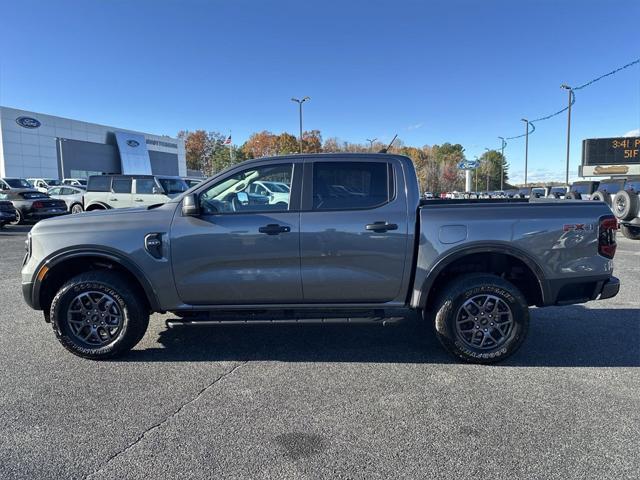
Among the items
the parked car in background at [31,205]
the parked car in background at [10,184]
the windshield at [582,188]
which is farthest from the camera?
the parked car in background at [10,184]

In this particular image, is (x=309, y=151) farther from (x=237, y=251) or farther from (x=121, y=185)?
(x=237, y=251)

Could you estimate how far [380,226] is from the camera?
12.8ft

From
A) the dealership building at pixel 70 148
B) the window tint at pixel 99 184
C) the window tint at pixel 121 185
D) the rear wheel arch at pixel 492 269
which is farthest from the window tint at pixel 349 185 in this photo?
the dealership building at pixel 70 148

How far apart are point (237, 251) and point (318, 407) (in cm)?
153

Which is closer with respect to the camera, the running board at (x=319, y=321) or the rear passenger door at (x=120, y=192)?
the running board at (x=319, y=321)

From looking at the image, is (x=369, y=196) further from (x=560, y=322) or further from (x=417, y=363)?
(x=560, y=322)

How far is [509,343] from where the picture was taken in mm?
3959

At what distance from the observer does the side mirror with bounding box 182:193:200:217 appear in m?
3.86

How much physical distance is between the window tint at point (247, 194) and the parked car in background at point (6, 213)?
14551 mm

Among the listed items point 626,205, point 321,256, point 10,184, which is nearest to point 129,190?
point 10,184

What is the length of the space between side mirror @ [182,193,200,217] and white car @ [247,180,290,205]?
52cm

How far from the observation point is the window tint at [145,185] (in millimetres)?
14922

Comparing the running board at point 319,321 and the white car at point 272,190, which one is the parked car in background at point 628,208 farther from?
the white car at point 272,190

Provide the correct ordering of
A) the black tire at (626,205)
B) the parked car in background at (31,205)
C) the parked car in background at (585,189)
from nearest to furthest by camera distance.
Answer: the black tire at (626,205), the parked car in background at (31,205), the parked car in background at (585,189)
